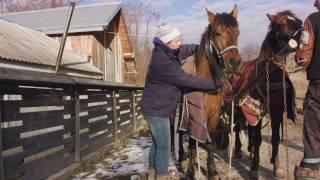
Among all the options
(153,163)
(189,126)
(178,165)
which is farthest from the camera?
(178,165)

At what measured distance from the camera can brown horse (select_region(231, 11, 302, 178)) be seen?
583 cm

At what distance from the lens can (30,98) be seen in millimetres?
5770

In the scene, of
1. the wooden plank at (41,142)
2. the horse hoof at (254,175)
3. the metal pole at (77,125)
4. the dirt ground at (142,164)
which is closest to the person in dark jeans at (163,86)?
the dirt ground at (142,164)

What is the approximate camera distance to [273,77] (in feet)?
21.1

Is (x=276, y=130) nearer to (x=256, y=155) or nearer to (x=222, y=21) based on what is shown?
(x=256, y=155)

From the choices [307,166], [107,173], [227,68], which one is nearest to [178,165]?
[107,173]

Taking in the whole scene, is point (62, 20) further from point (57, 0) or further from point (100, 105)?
point (57, 0)

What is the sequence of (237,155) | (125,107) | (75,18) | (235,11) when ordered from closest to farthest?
1. (235,11)
2. (237,155)
3. (125,107)
4. (75,18)

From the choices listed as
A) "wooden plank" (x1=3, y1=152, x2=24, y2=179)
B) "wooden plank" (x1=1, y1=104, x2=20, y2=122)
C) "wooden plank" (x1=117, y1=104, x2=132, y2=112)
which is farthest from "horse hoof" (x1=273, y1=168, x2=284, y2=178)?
"wooden plank" (x1=117, y1=104, x2=132, y2=112)

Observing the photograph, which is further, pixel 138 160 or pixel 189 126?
pixel 138 160

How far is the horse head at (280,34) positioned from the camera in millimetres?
5729

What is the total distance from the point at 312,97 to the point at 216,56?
169 cm

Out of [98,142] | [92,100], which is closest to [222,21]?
[92,100]

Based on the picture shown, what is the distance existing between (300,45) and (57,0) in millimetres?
42479
